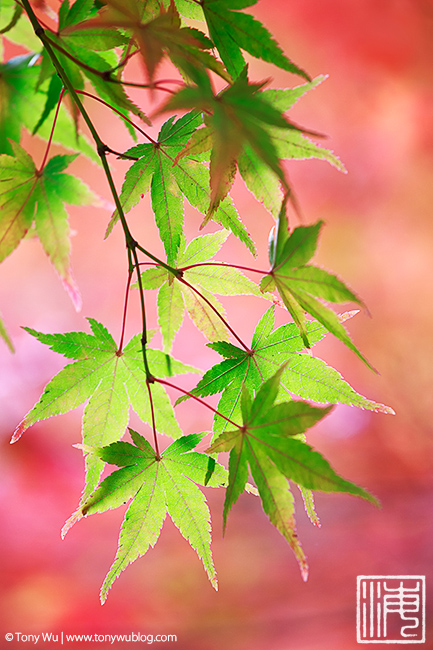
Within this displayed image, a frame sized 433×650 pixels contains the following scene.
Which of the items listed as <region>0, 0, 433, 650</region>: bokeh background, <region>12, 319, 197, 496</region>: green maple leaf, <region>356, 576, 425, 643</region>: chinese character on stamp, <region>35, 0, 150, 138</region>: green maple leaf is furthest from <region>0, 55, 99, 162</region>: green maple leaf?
<region>356, 576, 425, 643</region>: chinese character on stamp

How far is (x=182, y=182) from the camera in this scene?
41cm

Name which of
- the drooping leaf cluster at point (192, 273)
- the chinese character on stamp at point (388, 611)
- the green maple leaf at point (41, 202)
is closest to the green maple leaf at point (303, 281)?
the drooping leaf cluster at point (192, 273)

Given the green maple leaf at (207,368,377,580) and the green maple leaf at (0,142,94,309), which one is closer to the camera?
the green maple leaf at (207,368,377,580)

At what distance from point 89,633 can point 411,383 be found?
1.74 m

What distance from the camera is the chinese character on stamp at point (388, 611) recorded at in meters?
1.90

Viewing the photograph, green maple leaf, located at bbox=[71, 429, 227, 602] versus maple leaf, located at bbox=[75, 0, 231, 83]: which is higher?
maple leaf, located at bbox=[75, 0, 231, 83]

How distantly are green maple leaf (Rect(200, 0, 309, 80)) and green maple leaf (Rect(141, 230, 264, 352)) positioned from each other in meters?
0.14

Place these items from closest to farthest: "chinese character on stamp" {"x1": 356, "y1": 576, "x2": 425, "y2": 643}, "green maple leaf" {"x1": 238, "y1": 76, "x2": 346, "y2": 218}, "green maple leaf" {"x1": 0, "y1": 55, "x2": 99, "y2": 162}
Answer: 1. "green maple leaf" {"x1": 238, "y1": 76, "x2": 346, "y2": 218}
2. "green maple leaf" {"x1": 0, "y1": 55, "x2": 99, "y2": 162}
3. "chinese character on stamp" {"x1": 356, "y1": 576, "x2": 425, "y2": 643}

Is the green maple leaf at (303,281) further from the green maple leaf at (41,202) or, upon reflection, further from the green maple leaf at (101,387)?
the green maple leaf at (41,202)

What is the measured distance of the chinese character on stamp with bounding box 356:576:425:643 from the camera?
1900mm

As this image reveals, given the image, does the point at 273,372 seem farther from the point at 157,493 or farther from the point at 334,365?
the point at 334,365

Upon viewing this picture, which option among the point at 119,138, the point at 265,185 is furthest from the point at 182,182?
the point at 119,138

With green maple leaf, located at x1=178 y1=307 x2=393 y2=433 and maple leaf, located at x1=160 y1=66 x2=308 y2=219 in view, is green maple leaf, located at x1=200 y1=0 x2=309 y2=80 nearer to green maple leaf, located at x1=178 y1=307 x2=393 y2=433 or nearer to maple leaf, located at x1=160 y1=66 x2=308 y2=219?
maple leaf, located at x1=160 y1=66 x2=308 y2=219

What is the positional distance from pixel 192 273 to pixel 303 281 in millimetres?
161
